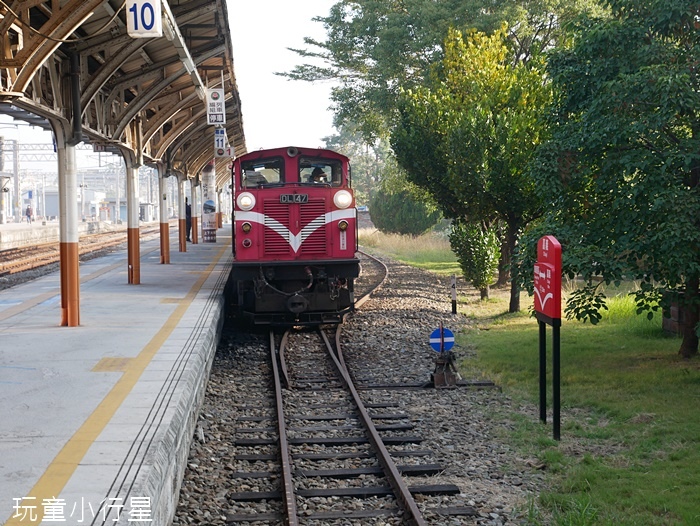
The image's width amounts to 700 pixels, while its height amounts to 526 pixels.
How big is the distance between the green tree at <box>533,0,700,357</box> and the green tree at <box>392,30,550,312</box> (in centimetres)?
354

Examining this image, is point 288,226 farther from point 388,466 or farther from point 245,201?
point 388,466

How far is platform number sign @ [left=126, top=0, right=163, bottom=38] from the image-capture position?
335 inches

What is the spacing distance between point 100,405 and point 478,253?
40.7 ft

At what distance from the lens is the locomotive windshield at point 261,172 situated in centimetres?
1408

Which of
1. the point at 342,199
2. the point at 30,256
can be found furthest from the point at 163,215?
the point at 342,199

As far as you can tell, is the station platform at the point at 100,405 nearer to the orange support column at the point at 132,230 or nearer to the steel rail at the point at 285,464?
the steel rail at the point at 285,464

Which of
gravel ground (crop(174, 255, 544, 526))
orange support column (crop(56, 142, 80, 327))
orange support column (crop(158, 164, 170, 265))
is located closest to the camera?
gravel ground (crop(174, 255, 544, 526))

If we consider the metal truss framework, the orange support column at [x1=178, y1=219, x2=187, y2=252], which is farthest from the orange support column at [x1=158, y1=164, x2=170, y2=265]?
the orange support column at [x1=178, y1=219, x2=187, y2=252]

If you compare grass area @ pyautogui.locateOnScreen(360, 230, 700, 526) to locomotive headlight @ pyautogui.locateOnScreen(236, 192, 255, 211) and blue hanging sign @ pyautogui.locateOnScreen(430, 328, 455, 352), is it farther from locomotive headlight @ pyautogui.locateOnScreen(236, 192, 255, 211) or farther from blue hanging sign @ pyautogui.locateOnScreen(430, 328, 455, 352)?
locomotive headlight @ pyautogui.locateOnScreen(236, 192, 255, 211)

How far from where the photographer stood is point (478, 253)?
60.3ft

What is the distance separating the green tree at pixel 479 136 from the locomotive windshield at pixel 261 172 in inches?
169

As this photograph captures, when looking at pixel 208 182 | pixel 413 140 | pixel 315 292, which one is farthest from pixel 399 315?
pixel 208 182

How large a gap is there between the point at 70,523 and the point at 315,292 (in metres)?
9.57

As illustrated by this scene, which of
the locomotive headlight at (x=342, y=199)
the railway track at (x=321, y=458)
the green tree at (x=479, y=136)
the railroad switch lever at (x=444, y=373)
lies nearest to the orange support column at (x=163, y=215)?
the green tree at (x=479, y=136)
